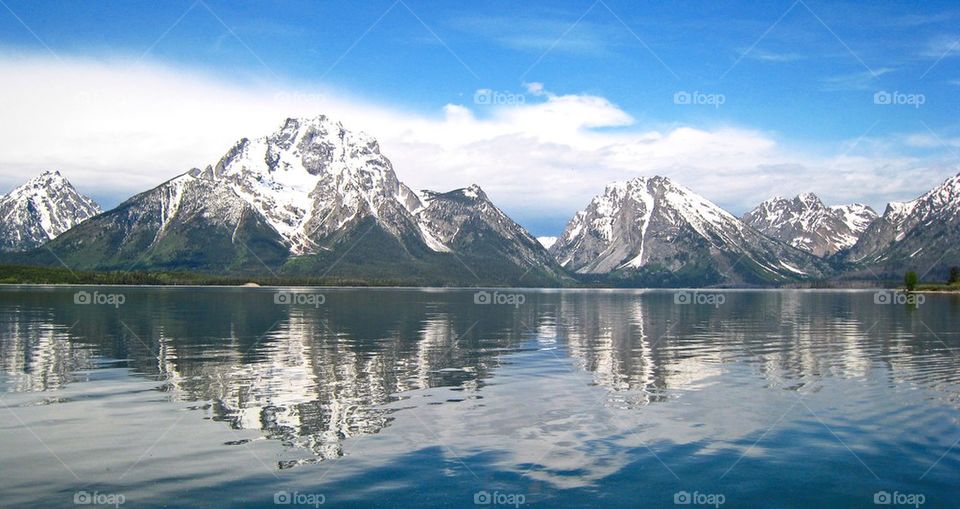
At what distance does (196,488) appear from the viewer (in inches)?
1299

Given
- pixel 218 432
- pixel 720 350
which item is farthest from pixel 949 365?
pixel 218 432

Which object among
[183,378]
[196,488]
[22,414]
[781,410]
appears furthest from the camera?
[183,378]

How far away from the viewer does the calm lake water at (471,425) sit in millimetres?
33438

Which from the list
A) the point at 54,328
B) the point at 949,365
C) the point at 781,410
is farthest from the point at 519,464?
the point at 54,328

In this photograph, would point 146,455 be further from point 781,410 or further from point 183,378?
point 781,410

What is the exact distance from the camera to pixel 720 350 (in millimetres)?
90875

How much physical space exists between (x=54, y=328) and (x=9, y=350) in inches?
1212

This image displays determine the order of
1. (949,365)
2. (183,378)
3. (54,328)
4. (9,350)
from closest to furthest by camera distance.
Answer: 1. (183,378)
2. (949,365)
3. (9,350)
4. (54,328)

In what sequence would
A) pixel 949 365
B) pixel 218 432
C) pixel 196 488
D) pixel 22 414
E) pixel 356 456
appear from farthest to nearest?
1. pixel 949 365
2. pixel 22 414
3. pixel 218 432
4. pixel 356 456
5. pixel 196 488

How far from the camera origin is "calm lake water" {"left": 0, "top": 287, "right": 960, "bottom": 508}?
3344cm

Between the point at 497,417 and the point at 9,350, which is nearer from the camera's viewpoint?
the point at 497,417

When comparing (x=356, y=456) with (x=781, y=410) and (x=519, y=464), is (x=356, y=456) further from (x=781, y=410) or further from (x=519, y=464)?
(x=781, y=410)

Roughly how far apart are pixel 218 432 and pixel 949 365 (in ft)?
231

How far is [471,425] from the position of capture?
46.5 m
